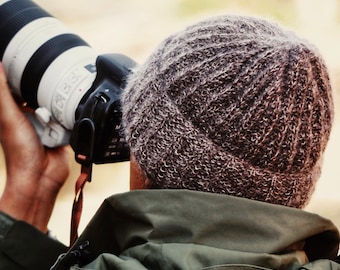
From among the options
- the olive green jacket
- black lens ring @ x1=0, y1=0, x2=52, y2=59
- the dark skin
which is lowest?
the dark skin

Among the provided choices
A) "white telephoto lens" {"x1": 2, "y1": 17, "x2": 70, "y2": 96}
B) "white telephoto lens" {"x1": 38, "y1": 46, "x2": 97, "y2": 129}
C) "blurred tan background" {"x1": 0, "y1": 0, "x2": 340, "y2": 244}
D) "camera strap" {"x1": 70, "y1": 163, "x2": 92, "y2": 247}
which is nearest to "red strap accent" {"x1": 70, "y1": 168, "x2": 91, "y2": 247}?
"camera strap" {"x1": 70, "y1": 163, "x2": 92, "y2": 247}

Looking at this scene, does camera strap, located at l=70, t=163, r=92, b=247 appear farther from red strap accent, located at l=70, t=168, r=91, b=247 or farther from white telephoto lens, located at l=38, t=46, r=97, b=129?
white telephoto lens, located at l=38, t=46, r=97, b=129

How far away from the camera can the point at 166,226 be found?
0.64m

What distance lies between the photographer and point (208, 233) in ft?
2.08

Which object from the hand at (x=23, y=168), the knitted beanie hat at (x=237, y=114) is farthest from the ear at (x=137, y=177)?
the hand at (x=23, y=168)

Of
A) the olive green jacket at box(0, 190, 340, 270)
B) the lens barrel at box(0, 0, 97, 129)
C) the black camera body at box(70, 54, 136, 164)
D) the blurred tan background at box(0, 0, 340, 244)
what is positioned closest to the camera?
the olive green jacket at box(0, 190, 340, 270)

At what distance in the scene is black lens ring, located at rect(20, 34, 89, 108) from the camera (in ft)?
3.23

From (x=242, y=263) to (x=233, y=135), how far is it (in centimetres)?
12

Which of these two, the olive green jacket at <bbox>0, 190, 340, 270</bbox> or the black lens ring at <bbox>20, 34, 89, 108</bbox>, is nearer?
the olive green jacket at <bbox>0, 190, 340, 270</bbox>

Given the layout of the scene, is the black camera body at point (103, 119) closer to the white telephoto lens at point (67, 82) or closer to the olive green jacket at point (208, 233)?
the white telephoto lens at point (67, 82)

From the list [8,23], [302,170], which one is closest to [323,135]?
[302,170]

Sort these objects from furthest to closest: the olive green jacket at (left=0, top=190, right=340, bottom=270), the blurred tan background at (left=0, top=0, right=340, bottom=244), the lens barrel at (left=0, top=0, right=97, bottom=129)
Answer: the blurred tan background at (left=0, top=0, right=340, bottom=244), the lens barrel at (left=0, top=0, right=97, bottom=129), the olive green jacket at (left=0, top=190, right=340, bottom=270)

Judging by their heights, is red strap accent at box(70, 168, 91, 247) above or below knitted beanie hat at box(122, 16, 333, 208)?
below

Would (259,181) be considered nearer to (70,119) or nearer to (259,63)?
(259,63)
